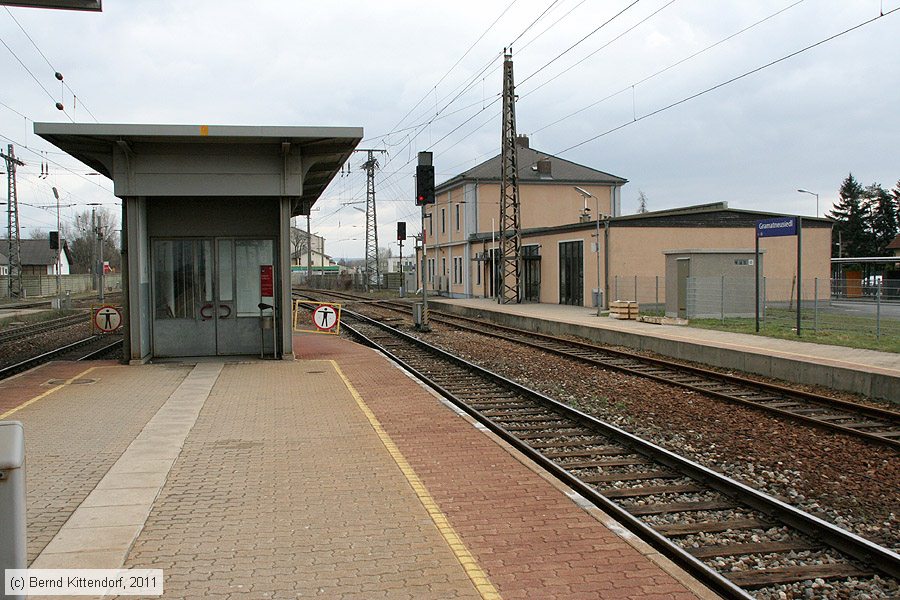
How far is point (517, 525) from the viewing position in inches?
223

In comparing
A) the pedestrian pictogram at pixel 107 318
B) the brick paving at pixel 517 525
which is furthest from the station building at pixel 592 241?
the brick paving at pixel 517 525

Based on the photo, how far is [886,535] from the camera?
19.9 ft

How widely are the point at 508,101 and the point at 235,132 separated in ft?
78.3

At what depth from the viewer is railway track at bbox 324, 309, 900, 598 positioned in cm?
512

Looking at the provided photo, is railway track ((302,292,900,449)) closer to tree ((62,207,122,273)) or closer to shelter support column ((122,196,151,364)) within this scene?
shelter support column ((122,196,151,364))

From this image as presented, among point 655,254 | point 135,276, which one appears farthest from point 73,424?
point 655,254

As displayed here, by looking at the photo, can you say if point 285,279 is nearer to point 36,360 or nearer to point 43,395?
point 43,395

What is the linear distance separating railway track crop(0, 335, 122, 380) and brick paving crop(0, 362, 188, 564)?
1.80 meters

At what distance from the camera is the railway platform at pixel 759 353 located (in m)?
13.1

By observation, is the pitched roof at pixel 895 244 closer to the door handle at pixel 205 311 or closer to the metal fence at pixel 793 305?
the metal fence at pixel 793 305

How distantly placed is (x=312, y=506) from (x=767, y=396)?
882 cm

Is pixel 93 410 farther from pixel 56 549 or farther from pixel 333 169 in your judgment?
pixel 333 169

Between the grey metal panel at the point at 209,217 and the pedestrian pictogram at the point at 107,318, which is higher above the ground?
the grey metal panel at the point at 209,217

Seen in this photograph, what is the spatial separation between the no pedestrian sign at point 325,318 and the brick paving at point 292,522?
10880 millimetres
